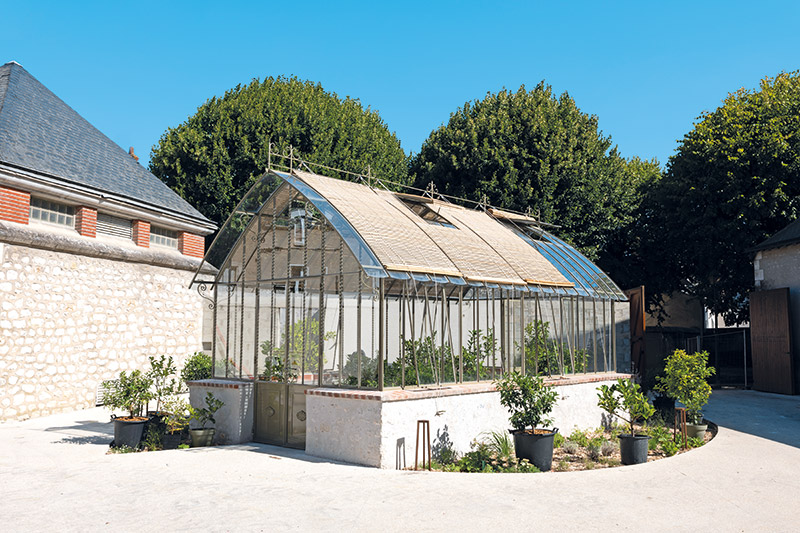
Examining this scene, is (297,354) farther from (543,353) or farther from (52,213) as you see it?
(52,213)

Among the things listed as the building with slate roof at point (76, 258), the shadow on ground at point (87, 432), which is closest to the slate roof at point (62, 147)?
the building with slate roof at point (76, 258)

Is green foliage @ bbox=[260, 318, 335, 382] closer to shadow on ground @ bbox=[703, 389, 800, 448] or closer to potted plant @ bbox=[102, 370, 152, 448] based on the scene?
potted plant @ bbox=[102, 370, 152, 448]

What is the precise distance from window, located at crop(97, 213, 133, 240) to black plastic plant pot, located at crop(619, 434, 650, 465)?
44.3 feet

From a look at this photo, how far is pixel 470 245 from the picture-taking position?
43.0ft

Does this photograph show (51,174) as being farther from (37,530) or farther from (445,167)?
(445,167)

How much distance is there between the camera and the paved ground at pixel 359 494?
6.62 meters

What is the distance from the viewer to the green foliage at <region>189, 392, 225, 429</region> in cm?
1171

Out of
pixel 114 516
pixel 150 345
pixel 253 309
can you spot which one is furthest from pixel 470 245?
pixel 150 345

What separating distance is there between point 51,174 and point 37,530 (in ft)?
35.4

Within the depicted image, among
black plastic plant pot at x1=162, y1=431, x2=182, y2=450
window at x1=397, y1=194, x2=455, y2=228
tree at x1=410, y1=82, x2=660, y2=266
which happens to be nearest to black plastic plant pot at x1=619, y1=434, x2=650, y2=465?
window at x1=397, y1=194, x2=455, y2=228

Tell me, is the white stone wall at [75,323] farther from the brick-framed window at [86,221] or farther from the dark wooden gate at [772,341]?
the dark wooden gate at [772,341]

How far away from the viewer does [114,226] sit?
17.1m

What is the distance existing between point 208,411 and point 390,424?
4272mm

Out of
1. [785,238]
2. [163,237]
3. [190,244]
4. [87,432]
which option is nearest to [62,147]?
[163,237]
